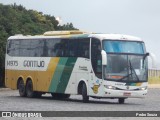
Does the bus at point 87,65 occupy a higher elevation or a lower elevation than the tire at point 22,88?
higher

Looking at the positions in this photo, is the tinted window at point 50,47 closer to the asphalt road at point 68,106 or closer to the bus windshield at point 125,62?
the bus windshield at point 125,62

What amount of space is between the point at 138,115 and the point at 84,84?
11.8 meters

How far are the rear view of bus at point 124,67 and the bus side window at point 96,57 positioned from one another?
28 cm

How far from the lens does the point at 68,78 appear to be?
37.7m

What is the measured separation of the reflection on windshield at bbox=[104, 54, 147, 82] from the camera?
1383 inches

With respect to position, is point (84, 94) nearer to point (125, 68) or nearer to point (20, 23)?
point (125, 68)

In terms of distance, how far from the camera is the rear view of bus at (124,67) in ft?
115

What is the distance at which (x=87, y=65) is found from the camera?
118 ft

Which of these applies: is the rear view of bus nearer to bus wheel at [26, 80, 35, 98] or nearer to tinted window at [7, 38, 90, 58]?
tinted window at [7, 38, 90, 58]

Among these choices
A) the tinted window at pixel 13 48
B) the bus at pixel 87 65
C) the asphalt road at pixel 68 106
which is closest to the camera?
the asphalt road at pixel 68 106


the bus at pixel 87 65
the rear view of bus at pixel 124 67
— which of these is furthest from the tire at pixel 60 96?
the rear view of bus at pixel 124 67

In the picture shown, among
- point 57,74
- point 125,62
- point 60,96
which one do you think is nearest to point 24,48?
point 60,96

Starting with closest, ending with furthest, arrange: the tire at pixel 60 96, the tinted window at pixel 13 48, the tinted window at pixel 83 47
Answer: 1. the tinted window at pixel 83 47
2. the tire at pixel 60 96
3. the tinted window at pixel 13 48

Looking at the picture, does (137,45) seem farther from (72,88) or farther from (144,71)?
(72,88)
